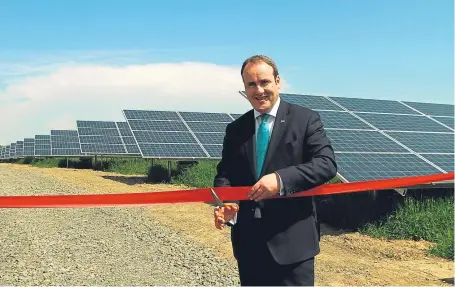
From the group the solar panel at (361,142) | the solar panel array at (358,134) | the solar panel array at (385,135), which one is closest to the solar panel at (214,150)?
the solar panel array at (358,134)

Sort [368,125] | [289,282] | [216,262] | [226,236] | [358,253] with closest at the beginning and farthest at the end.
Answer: [289,282] → [216,262] → [358,253] → [226,236] → [368,125]

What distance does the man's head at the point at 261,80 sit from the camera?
2594mm

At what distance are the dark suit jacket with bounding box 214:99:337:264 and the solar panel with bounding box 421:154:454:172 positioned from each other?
27.8 feet

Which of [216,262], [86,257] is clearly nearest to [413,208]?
[216,262]

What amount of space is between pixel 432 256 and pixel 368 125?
588cm

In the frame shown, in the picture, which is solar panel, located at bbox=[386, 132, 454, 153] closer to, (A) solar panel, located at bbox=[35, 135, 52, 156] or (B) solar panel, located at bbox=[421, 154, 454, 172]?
(B) solar panel, located at bbox=[421, 154, 454, 172]

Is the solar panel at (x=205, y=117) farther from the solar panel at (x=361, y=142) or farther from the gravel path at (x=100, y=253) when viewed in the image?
the gravel path at (x=100, y=253)

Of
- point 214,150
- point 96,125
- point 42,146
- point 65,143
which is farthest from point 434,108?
point 42,146

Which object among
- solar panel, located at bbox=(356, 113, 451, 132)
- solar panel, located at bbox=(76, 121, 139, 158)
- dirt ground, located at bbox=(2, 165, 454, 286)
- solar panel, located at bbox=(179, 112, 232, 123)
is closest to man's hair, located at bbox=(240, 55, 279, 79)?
dirt ground, located at bbox=(2, 165, 454, 286)

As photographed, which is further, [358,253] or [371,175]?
[371,175]

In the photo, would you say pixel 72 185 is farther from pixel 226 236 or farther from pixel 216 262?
pixel 216 262

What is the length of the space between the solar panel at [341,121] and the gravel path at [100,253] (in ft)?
17.7

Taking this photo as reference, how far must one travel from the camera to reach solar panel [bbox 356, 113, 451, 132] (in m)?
13.2

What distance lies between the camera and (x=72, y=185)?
57.3 ft
